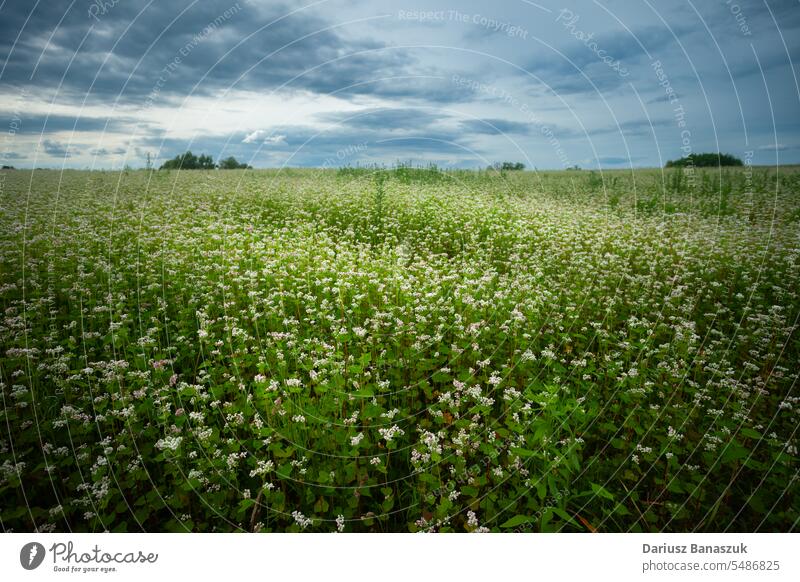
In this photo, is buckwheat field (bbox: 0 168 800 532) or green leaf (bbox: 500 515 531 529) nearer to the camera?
green leaf (bbox: 500 515 531 529)

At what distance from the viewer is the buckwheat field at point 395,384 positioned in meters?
3.23

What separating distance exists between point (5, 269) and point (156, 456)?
497 cm

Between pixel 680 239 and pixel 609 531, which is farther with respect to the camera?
pixel 680 239

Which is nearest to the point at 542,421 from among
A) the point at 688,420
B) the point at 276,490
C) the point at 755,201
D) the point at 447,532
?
the point at 447,532

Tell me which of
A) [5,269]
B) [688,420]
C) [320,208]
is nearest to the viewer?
[688,420]

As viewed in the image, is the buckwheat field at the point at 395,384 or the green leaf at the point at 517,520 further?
the buckwheat field at the point at 395,384

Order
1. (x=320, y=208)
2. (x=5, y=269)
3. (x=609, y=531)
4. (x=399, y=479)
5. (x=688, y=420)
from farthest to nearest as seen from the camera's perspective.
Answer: (x=320, y=208)
(x=5, y=269)
(x=688, y=420)
(x=399, y=479)
(x=609, y=531)

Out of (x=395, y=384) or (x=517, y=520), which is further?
(x=395, y=384)

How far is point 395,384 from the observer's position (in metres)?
4.39

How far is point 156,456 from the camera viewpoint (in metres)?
3.59

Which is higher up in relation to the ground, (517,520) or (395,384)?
(395,384)

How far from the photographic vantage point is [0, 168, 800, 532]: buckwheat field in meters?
3.23

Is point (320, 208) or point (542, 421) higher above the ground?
point (320, 208)
